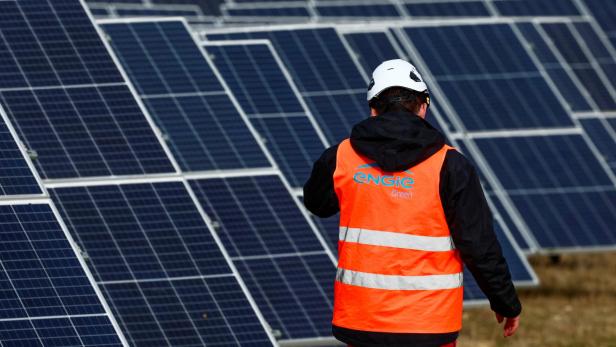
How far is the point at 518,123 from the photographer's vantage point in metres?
20.4

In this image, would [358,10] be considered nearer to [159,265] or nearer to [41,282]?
[159,265]

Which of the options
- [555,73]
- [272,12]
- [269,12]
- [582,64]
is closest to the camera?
[555,73]

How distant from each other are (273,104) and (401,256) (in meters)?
9.36

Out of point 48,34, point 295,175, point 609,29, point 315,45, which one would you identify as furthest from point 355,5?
point 48,34

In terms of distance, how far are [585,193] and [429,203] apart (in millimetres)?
12932

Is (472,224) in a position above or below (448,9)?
below

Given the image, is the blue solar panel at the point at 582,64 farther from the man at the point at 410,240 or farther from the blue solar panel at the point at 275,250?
the man at the point at 410,240

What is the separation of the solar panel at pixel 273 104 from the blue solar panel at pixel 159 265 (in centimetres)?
429

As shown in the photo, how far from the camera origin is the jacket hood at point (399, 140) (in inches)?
292

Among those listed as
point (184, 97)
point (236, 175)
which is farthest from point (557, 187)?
point (236, 175)

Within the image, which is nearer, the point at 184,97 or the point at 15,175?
the point at 15,175

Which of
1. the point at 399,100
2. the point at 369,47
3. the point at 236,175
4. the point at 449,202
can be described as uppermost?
the point at 369,47

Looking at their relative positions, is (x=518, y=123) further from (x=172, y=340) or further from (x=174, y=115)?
(x=172, y=340)

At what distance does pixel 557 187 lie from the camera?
19953 millimetres
